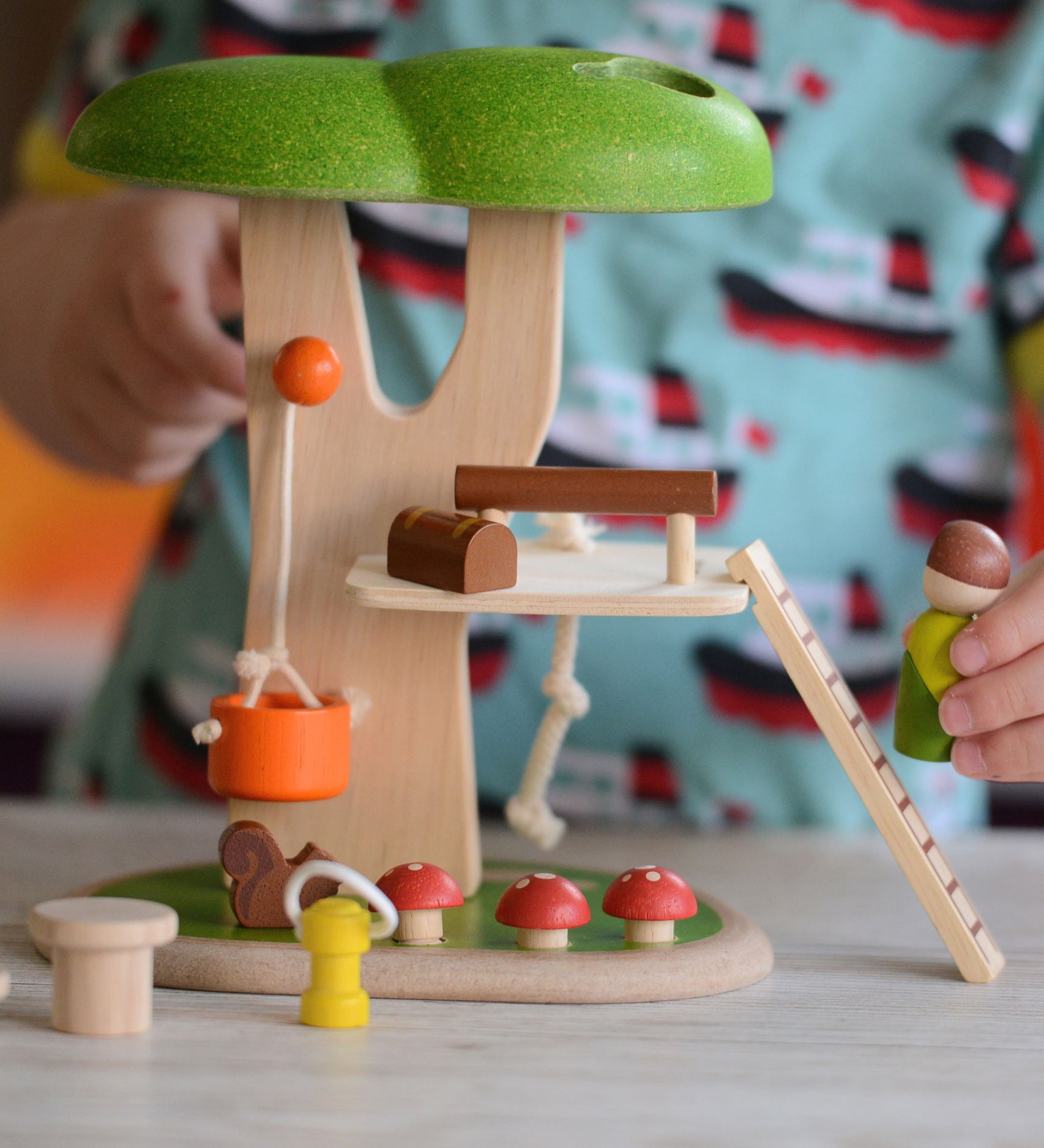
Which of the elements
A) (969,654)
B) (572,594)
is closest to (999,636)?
(969,654)

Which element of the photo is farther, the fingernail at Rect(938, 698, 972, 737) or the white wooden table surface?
the fingernail at Rect(938, 698, 972, 737)

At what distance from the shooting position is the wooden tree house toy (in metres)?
0.56

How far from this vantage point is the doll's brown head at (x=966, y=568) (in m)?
0.57

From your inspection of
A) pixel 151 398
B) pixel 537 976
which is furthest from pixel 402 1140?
pixel 151 398

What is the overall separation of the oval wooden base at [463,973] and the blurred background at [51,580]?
1.30m

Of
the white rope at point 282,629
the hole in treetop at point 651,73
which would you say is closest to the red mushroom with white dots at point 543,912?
the white rope at point 282,629

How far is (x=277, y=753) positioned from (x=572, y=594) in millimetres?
150

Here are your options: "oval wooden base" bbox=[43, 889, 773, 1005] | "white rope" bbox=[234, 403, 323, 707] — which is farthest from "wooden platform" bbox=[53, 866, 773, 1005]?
"white rope" bbox=[234, 403, 323, 707]

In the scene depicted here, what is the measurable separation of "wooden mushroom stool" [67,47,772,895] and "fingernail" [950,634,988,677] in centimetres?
21

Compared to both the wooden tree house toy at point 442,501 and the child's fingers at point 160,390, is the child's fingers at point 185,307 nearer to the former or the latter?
the child's fingers at point 160,390

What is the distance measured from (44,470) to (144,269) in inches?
43.1

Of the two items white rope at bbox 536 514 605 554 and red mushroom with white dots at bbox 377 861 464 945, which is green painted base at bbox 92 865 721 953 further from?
white rope at bbox 536 514 605 554

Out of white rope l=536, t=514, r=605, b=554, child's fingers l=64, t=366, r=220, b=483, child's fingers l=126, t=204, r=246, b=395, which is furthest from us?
child's fingers l=64, t=366, r=220, b=483

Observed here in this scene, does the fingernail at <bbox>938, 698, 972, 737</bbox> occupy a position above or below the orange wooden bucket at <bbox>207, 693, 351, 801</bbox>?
above
